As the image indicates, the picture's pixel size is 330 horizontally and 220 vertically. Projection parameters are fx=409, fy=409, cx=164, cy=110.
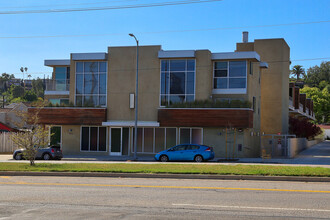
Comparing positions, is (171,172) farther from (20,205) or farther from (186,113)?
(186,113)

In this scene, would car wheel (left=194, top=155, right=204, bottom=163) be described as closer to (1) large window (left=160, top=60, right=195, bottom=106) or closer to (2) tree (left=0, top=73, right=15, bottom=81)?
(1) large window (left=160, top=60, right=195, bottom=106)

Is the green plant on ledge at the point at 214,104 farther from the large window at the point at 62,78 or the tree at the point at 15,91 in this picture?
the tree at the point at 15,91

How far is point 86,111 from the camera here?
3516cm

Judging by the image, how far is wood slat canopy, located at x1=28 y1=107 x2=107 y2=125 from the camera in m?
35.0

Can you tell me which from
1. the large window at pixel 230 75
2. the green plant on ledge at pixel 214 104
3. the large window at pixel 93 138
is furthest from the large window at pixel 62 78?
the large window at pixel 230 75

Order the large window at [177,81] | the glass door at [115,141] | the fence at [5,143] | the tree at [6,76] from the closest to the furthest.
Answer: the large window at [177,81] < the glass door at [115,141] < the fence at [5,143] < the tree at [6,76]

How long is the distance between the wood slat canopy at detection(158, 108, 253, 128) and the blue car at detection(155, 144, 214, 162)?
448 cm

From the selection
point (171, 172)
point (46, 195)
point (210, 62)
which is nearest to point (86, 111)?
point (210, 62)

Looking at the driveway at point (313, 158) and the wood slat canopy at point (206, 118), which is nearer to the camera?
the driveway at point (313, 158)

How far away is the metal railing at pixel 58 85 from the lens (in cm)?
3850

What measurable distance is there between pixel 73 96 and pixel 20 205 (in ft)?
88.3

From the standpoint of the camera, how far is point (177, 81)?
113 ft

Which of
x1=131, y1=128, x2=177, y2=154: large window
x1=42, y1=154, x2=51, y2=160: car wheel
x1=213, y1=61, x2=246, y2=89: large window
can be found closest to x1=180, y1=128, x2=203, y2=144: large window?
x1=131, y1=128, x2=177, y2=154: large window

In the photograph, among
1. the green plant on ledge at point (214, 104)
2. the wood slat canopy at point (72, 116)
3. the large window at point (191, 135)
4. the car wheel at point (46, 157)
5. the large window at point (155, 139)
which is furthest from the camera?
the wood slat canopy at point (72, 116)
